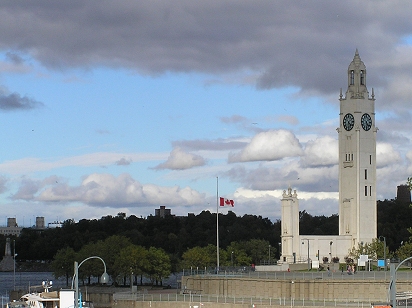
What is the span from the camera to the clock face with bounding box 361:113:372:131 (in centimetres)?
13575

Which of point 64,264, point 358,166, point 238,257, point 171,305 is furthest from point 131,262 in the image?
point 171,305

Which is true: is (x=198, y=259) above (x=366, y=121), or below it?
below

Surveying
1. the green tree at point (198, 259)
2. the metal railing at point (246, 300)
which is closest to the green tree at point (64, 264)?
the green tree at point (198, 259)

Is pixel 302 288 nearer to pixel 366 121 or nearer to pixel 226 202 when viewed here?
pixel 226 202

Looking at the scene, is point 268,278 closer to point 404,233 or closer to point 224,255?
point 224,255

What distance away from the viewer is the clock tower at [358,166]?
135375 millimetres

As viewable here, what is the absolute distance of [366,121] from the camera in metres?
136

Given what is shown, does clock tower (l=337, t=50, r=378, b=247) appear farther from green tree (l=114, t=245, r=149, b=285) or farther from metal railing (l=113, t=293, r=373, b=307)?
metal railing (l=113, t=293, r=373, b=307)

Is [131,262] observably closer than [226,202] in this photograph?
No

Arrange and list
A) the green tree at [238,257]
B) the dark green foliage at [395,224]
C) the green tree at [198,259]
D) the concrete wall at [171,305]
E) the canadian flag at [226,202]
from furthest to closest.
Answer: the dark green foliage at [395,224] → the green tree at [238,257] → the green tree at [198,259] → the canadian flag at [226,202] → the concrete wall at [171,305]

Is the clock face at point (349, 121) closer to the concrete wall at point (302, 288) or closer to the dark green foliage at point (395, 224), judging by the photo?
the dark green foliage at point (395, 224)

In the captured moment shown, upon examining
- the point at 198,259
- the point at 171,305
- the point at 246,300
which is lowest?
the point at 171,305

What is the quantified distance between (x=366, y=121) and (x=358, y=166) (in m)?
6.30

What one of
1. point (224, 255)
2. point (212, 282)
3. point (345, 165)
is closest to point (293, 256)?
point (345, 165)
